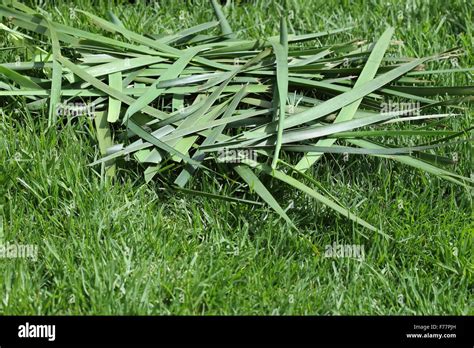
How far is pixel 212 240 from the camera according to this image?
2.95 metres

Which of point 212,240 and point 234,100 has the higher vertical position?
point 234,100

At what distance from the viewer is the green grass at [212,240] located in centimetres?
271

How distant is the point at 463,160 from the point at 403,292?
65cm

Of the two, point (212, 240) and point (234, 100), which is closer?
point (212, 240)

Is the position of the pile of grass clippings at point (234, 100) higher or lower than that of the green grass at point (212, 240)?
higher

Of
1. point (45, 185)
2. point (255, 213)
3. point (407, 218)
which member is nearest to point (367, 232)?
point (407, 218)

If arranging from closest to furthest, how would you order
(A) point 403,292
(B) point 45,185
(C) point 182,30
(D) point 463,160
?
(A) point 403,292 < (B) point 45,185 < (D) point 463,160 < (C) point 182,30

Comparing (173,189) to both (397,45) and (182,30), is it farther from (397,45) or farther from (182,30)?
(397,45)

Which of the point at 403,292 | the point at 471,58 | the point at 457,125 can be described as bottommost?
the point at 403,292

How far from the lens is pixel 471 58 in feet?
12.6

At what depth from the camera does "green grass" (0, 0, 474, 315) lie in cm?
271

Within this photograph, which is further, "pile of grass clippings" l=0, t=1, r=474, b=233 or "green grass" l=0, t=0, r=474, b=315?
"pile of grass clippings" l=0, t=1, r=474, b=233

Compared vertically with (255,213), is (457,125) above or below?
above

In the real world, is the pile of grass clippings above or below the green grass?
above
